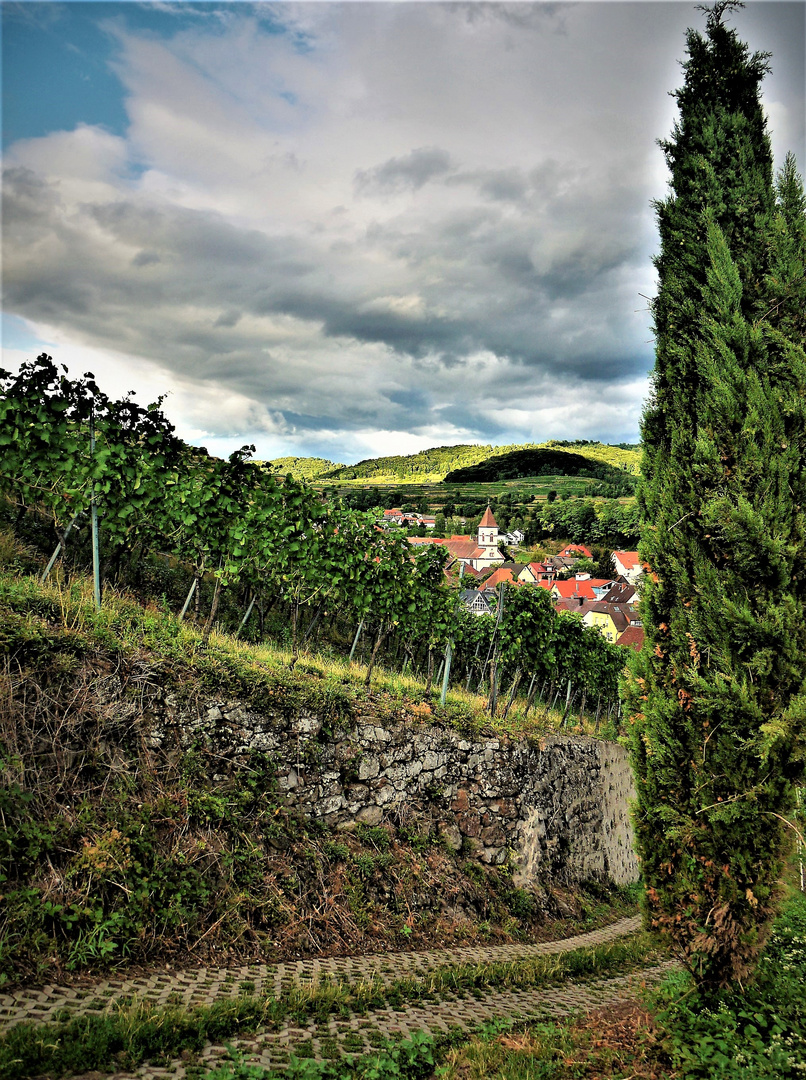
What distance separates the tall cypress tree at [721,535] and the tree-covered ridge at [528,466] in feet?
556

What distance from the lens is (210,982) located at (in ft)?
16.6

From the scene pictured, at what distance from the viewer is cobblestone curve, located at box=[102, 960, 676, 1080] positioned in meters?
3.96

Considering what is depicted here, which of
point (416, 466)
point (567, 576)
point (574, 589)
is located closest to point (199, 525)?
point (574, 589)

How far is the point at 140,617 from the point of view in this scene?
7.82 meters

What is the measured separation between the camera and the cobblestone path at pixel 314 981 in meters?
4.06

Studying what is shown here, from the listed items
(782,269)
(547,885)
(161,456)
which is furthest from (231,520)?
(547,885)

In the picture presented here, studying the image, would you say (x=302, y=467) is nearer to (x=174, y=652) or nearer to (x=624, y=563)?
(x=624, y=563)

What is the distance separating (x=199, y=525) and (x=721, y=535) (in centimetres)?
788

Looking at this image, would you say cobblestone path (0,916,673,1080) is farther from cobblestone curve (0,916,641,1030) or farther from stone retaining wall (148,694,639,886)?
stone retaining wall (148,694,639,886)

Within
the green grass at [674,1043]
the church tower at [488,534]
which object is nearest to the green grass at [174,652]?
the green grass at [674,1043]

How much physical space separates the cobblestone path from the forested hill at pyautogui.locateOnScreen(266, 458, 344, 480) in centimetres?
789

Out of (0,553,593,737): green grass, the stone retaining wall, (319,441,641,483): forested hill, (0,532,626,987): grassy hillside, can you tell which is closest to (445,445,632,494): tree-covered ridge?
(319,441,641,483): forested hill

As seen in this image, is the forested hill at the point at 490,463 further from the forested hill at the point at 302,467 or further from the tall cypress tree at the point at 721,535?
the tall cypress tree at the point at 721,535

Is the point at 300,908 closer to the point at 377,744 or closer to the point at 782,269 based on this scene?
the point at 377,744
